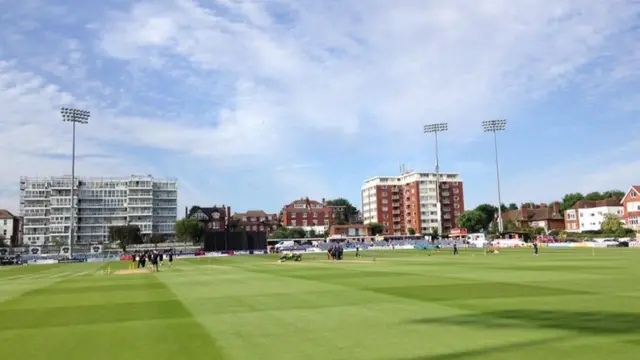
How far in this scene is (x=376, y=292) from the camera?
74.7 ft

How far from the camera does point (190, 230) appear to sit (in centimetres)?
15288

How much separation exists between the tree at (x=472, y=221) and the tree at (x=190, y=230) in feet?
293

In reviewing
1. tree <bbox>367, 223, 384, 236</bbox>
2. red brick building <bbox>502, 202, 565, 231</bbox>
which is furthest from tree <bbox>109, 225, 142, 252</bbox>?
red brick building <bbox>502, 202, 565, 231</bbox>

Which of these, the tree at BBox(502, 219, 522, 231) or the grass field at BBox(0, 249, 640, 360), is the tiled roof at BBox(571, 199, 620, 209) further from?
the grass field at BBox(0, 249, 640, 360)

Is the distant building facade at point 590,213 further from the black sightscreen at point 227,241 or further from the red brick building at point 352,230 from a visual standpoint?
the black sightscreen at point 227,241

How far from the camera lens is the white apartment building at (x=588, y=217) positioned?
145500 millimetres

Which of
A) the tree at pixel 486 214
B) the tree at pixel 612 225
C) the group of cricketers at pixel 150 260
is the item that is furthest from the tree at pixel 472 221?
the group of cricketers at pixel 150 260

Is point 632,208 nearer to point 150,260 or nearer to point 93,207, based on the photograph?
point 150,260

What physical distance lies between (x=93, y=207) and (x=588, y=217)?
16830 centimetres

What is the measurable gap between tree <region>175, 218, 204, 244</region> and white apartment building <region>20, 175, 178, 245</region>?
118 feet

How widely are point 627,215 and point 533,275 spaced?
382 feet

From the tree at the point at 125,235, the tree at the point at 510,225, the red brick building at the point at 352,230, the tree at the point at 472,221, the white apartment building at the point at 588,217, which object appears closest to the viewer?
the white apartment building at the point at 588,217

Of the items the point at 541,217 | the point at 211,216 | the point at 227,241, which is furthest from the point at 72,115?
the point at 541,217

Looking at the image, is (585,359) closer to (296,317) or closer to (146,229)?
(296,317)
